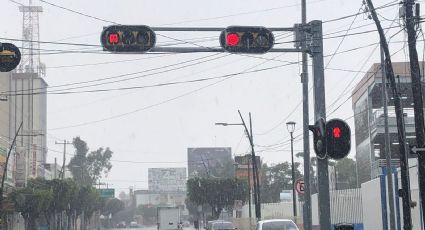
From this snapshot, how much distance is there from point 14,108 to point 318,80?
3229 inches

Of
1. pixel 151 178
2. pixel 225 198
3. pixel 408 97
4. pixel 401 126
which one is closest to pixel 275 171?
pixel 151 178

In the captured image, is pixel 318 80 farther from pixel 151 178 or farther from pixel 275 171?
pixel 151 178

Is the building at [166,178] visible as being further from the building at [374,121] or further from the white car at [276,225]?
the white car at [276,225]

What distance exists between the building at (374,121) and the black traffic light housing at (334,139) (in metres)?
33.9

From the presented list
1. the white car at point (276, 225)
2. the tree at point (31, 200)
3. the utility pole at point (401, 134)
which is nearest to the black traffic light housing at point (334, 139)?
the utility pole at point (401, 134)

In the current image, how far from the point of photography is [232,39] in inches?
678

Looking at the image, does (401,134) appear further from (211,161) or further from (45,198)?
(211,161)

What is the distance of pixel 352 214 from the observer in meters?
35.2

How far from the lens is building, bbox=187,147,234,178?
142625mm

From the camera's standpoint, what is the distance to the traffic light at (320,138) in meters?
14.1

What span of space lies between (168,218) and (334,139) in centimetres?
5538

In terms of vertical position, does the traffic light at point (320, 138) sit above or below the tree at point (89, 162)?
below

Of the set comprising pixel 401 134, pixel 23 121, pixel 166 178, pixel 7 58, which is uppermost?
pixel 23 121

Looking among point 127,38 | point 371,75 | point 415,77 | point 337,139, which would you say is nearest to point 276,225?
point 415,77
